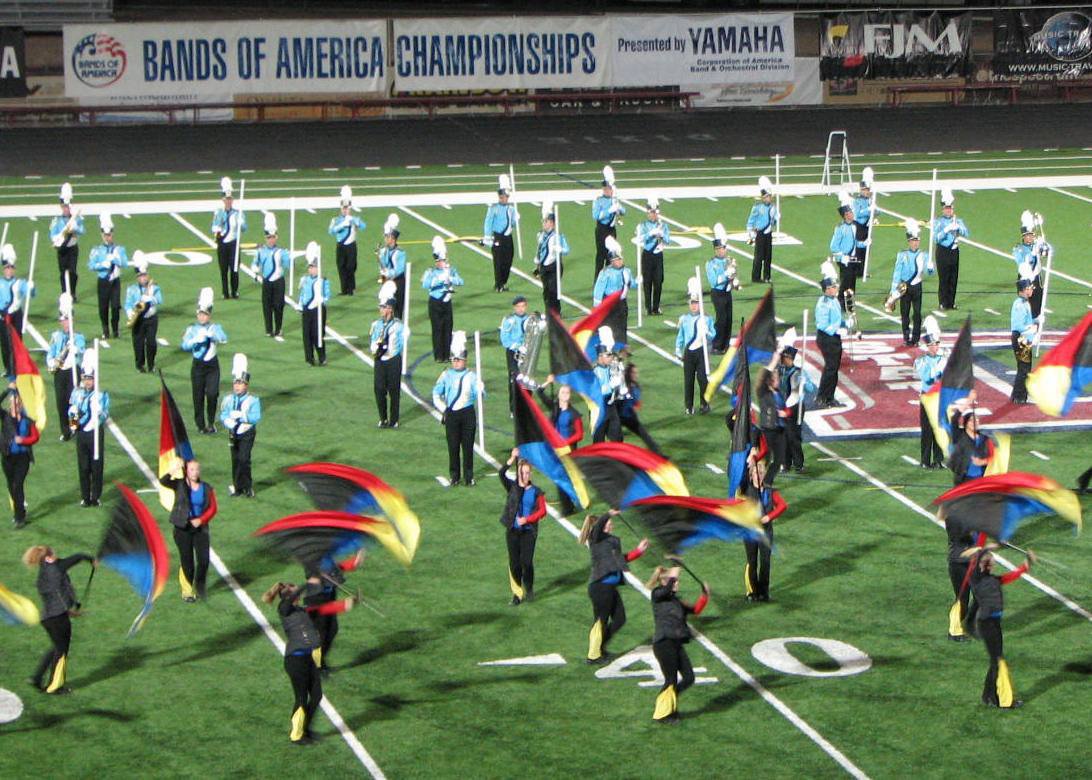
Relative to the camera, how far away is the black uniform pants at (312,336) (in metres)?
25.0

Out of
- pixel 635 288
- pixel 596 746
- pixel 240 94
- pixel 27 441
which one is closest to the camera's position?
pixel 596 746

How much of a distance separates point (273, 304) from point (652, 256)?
5189 mm

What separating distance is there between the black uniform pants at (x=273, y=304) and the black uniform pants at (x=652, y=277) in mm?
4965

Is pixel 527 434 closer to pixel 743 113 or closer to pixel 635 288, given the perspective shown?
pixel 635 288

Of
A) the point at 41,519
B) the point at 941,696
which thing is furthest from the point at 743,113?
the point at 941,696

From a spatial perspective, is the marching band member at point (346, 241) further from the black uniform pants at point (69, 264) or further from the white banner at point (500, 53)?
the white banner at point (500, 53)

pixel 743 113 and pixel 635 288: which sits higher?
pixel 743 113

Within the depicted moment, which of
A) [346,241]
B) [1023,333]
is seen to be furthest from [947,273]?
[346,241]

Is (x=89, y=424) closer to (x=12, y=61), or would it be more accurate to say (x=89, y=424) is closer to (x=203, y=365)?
(x=203, y=365)

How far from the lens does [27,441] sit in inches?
737

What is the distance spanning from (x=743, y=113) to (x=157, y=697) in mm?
34800

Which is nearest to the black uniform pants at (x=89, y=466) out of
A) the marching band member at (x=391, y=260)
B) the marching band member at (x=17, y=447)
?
the marching band member at (x=17, y=447)

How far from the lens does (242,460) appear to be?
19.6 metres

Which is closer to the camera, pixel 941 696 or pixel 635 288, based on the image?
pixel 941 696
